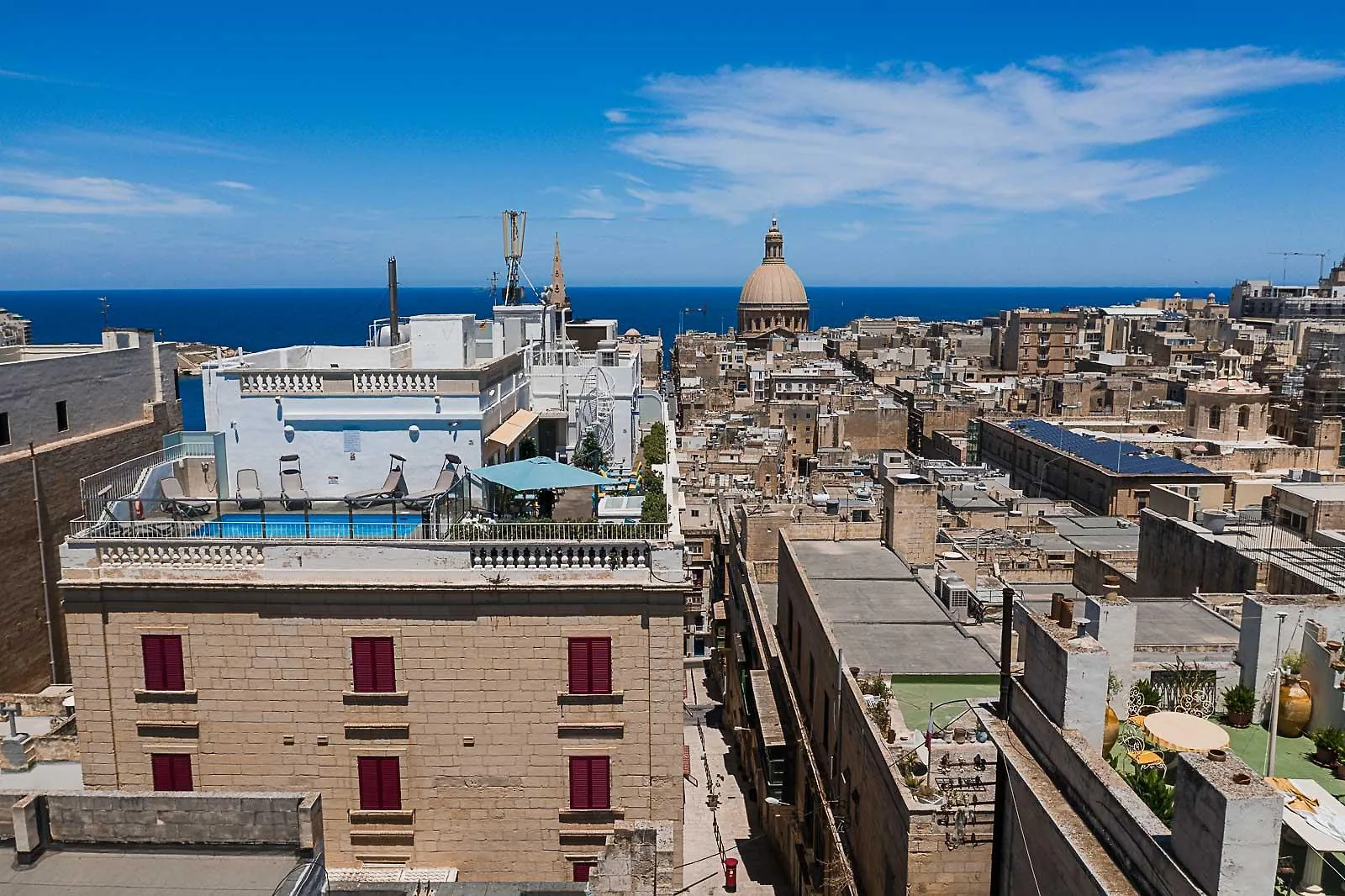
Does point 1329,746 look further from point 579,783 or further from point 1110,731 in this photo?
point 579,783

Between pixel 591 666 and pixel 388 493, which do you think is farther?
pixel 388 493

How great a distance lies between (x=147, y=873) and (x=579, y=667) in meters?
6.39

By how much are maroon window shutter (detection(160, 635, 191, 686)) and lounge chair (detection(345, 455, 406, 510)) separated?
3.32m

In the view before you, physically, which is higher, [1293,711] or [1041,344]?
[1041,344]

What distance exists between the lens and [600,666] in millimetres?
15555

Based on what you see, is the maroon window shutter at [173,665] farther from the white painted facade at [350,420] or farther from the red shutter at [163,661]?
the white painted facade at [350,420]

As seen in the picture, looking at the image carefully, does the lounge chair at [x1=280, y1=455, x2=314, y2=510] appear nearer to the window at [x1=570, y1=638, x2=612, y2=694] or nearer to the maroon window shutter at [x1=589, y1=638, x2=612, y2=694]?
the window at [x1=570, y1=638, x2=612, y2=694]

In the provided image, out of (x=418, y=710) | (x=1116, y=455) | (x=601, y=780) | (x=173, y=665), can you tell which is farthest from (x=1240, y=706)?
(x=1116, y=455)

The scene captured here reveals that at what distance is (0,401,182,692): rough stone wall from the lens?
22250mm

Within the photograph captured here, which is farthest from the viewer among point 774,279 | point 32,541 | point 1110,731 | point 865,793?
point 774,279

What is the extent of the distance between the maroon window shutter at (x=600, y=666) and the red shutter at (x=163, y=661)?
21.0 ft

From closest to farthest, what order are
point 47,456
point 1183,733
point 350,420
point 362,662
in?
point 1183,733 < point 362,662 < point 350,420 < point 47,456

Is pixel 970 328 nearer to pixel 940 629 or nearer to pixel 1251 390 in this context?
pixel 1251 390

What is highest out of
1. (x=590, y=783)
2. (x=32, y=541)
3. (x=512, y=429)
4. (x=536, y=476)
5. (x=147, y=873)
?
(x=512, y=429)
